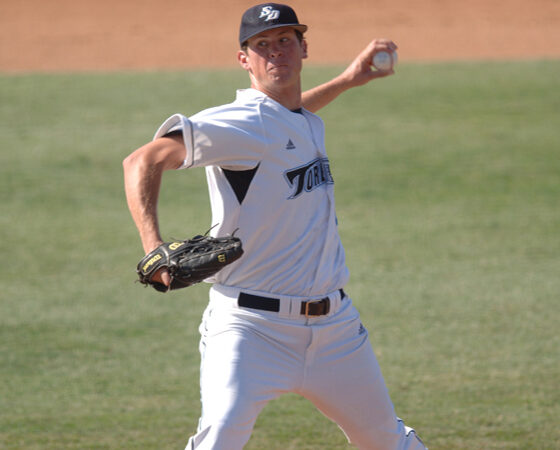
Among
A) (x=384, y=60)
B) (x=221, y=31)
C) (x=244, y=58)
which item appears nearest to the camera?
(x=244, y=58)

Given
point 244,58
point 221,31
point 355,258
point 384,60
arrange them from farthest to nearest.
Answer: point 221,31 → point 355,258 → point 384,60 → point 244,58

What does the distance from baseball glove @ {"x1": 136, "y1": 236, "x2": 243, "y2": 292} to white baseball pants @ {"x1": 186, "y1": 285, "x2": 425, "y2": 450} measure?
1.67ft

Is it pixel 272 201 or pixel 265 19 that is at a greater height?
pixel 265 19

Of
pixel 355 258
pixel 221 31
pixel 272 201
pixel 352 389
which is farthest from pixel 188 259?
pixel 221 31

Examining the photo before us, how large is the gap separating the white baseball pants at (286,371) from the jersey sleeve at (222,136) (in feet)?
1.80

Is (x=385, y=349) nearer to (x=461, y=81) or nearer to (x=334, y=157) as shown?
(x=334, y=157)

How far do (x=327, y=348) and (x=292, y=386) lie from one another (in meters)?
0.21

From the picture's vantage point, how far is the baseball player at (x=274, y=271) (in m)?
3.19

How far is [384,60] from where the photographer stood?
4.52m

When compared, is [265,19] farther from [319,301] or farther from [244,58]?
[319,301]

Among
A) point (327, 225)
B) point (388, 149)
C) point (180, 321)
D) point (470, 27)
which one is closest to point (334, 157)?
point (388, 149)

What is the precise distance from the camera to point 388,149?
11.8 m

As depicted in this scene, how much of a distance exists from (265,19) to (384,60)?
1.16m

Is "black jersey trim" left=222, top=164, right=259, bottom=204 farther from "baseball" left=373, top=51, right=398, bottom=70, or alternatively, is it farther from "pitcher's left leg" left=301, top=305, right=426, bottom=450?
"baseball" left=373, top=51, right=398, bottom=70
